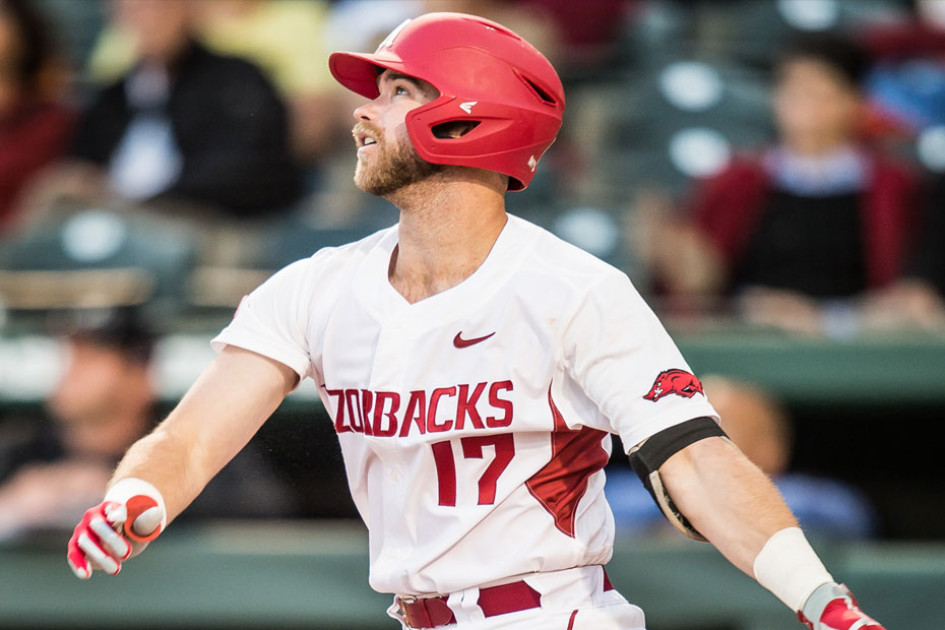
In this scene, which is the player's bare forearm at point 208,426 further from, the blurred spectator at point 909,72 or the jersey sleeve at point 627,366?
the blurred spectator at point 909,72

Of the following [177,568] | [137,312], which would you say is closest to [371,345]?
[177,568]

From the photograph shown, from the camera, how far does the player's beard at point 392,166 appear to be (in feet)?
8.61

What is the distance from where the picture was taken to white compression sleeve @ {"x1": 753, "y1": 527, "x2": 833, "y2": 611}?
7.34 feet

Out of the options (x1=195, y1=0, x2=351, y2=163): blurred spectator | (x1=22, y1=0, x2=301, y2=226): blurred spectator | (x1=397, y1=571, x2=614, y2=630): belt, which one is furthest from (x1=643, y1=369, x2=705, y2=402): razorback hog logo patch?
(x1=195, y1=0, x2=351, y2=163): blurred spectator

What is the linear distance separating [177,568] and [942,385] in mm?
2597

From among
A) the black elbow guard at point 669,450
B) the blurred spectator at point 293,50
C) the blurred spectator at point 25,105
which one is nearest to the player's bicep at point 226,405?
the black elbow guard at point 669,450

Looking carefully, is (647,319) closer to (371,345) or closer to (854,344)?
(371,345)

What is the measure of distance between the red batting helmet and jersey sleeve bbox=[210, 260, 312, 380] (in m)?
0.39

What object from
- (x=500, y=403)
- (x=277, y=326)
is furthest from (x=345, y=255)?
(x=500, y=403)

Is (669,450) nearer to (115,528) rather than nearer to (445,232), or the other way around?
(445,232)

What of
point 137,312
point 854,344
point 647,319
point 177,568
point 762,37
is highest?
point 762,37

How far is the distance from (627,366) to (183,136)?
12.1 feet

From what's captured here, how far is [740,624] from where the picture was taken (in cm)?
438

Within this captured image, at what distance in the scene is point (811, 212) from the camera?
511 centimetres
